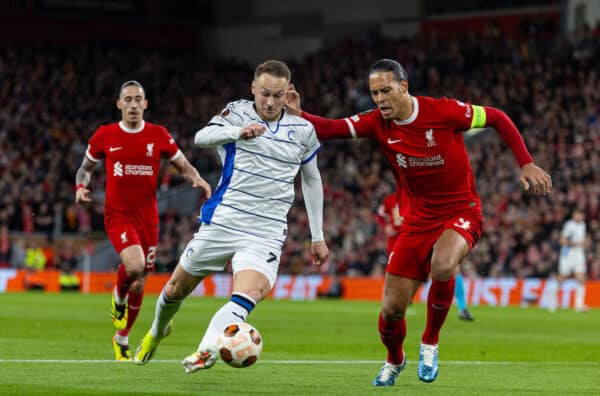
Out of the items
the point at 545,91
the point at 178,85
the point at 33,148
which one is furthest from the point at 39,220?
the point at 545,91

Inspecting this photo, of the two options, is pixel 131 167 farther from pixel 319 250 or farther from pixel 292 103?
pixel 319 250

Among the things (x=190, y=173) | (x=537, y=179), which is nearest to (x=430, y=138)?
(x=537, y=179)

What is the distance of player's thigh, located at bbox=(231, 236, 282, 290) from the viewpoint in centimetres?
931

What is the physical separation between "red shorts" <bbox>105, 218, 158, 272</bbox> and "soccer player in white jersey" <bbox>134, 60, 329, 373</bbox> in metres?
3.37

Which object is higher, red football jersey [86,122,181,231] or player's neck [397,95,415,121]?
player's neck [397,95,415,121]

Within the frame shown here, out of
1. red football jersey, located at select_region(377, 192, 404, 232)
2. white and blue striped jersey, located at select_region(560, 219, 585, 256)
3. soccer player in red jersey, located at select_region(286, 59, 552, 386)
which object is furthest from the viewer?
white and blue striped jersey, located at select_region(560, 219, 585, 256)

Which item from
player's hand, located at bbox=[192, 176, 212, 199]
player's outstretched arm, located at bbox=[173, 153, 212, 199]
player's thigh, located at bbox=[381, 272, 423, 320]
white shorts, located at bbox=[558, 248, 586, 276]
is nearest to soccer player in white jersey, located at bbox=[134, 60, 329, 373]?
player's thigh, located at bbox=[381, 272, 423, 320]

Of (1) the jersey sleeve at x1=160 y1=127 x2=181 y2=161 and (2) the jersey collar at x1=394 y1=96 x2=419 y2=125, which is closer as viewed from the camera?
(2) the jersey collar at x1=394 y1=96 x2=419 y2=125

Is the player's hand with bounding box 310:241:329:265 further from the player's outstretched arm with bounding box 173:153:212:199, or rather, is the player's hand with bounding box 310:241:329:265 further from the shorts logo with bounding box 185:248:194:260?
the player's outstretched arm with bounding box 173:153:212:199

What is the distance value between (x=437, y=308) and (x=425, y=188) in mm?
1008

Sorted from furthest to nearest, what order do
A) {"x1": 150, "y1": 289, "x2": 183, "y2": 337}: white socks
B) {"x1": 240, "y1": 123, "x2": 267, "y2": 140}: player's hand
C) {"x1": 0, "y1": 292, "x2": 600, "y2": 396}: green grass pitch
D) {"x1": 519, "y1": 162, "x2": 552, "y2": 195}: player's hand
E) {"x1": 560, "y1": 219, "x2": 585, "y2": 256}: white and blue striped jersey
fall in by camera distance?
{"x1": 560, "y1": 219, "x2": 585, "y2": 256}: white and blue striped jersey < {"x1": 150, "y1": 289, "x2": 183, "y2": 337}: white socks < {"x1": 0, "y1": 292, "x2": 600, "y2": 396}: green grass pitch < {"x1": 519, "y1": 162, "x2": 552, "y2": 195}: player's hand < {"x1": 240, "y1": 123, "x2": 267, "y2": 140}: player's hand

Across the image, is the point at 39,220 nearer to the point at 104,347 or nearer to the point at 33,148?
the point at 33,148

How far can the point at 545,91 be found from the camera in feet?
124

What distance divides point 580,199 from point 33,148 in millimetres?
18638
